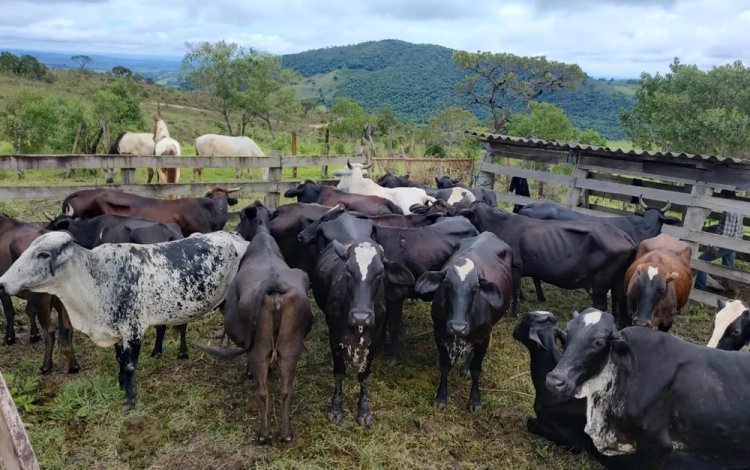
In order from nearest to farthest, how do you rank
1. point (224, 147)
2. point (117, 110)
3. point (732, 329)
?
1. point (732, 329)
2. point (224, 147)
3. point (117, 110)

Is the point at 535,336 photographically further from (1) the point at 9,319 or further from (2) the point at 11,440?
(1) the point at 9,319

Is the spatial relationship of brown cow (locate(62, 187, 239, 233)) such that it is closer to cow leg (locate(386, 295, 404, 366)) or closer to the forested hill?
cow leg (locate(386, 295, 404, 366))

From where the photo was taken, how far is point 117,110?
73.5 ft

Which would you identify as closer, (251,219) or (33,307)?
(33,307)

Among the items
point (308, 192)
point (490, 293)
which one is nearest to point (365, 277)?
point (490, 293)

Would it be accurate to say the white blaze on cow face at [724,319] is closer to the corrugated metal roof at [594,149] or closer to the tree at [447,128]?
the corrugated metal roof at [594,149]

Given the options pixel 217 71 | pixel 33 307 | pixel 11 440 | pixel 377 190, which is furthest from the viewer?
pixel 217 71

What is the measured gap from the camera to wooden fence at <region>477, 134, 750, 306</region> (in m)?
8.45

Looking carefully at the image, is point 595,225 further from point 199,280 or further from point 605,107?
point 605,107

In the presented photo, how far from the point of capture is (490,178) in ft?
40.1

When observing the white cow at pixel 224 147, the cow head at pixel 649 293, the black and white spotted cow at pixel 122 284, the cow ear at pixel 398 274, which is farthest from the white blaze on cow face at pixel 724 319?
the white cow at pixel 224 147

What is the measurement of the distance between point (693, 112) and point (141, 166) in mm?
25766

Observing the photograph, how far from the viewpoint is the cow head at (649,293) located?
602 centimetres

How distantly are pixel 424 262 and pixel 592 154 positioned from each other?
17.6ft
